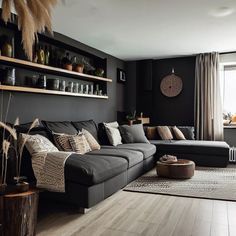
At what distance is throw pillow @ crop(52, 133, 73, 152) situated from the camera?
3.38 meters

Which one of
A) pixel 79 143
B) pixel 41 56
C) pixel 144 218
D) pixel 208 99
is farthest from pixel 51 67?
pixel 208 99

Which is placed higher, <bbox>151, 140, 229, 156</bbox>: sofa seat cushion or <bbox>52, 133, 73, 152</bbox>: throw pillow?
<bbox>52, 133, 73, 152</bbox>: throw pillow

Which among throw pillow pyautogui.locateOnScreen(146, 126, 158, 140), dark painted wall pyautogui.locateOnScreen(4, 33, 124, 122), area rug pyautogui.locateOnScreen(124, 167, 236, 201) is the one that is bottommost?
area rug pyautogui.locateOnScreen(124, 167, 236, 201)

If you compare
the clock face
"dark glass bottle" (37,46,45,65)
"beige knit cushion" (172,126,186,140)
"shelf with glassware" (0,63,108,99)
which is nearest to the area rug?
"beige knit cushion" (172,126,186,140)

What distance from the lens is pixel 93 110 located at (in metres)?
5.28

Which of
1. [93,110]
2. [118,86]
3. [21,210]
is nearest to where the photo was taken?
[21,210]

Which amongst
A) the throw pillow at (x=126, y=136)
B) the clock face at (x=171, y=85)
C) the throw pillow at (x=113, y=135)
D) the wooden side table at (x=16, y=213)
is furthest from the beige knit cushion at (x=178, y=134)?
the wooden side table at (x=16, y=213)

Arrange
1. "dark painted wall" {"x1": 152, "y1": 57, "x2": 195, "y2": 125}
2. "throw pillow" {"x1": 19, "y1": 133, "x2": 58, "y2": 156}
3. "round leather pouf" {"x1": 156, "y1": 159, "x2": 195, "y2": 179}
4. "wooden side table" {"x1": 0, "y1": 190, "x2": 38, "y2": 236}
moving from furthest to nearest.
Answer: "dark painted wall" {"x1": 152, "y1": 57, "x2": 195, "y2": 125}
"round leather pouf" {"x1": 156, "y1": 159, "x2": 195, "y2": 179}
"throw pillow" {"x1": 19, "y1": 133, "x2": 58, "y2": 156}
"wooden side table" {"x1": 0, "y1": 190, "x2": 38, "y2": 236}

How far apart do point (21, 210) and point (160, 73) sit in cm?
508

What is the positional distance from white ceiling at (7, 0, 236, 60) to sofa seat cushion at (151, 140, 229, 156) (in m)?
1.87

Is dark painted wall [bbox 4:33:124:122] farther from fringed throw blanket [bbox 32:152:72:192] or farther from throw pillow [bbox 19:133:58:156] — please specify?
fringed throw blanket [bbox 32:152:72:192]

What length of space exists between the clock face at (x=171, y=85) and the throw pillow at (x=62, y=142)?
3.53 metres

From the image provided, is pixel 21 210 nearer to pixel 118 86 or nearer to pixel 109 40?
pixel 109 40

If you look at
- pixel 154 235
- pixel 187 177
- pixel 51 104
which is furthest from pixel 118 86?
pixel 154 235
